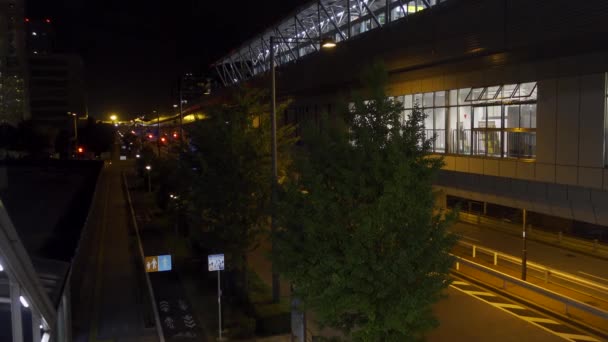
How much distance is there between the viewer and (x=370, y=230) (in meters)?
8.69

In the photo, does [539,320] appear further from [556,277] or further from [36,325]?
[36,325]

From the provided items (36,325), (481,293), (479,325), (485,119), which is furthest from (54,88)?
(36,325)

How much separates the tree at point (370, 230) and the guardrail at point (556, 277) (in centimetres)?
945

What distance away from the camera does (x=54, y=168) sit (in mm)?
68562

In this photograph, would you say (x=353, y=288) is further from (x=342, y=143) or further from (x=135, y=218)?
(x=135, y=218)

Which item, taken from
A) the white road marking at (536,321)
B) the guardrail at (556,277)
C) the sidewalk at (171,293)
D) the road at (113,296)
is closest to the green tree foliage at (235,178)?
the sidewalk at (171,293)

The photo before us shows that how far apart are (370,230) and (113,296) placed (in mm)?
14148

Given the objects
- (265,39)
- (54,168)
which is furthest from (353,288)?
(54,168)

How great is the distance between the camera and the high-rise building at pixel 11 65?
6038cm

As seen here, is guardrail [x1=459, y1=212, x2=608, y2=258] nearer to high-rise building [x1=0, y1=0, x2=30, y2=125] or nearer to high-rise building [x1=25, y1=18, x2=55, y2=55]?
high-rise building [x1=0, y1=0, x2=30, y2=125]

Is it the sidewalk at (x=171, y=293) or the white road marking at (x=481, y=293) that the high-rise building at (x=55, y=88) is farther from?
the white road marking at (x=481, y=293)

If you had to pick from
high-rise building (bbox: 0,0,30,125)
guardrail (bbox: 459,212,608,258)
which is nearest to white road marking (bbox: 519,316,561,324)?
guardrail (bbox: 459,212,608,258)

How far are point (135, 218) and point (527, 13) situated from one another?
2954 centimetres

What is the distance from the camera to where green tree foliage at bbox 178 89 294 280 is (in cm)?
1716
